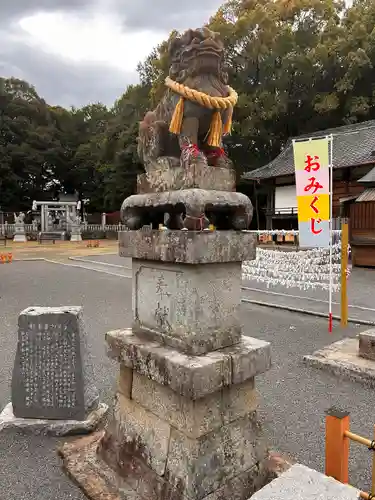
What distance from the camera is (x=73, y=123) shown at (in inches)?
1695

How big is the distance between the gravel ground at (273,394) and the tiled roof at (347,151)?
565 inches

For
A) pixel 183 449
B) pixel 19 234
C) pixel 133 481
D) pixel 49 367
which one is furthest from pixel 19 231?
pixel 183 449

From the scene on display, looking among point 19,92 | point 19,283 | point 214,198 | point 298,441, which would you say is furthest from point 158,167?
point 19,92

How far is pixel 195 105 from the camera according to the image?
278cm

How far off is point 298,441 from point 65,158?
41.7 m

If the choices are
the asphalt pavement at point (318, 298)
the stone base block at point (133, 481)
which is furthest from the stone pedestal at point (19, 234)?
the stone base block at point (133, 481)

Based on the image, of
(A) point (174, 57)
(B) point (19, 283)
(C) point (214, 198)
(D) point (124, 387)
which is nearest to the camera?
(C) point (214, 198)

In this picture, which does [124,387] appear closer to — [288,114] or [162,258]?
[162,258]

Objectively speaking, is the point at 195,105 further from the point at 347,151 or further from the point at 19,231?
the point at 19,231

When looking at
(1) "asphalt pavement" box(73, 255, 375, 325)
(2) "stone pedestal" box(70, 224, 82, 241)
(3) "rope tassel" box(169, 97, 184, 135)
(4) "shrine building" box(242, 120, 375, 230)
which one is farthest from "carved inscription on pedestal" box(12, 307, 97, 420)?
(2) "stone pedestal" box(70, 224, 82, 241)

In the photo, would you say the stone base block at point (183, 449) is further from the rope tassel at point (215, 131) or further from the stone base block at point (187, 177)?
the rope tassel at point (215, 131)

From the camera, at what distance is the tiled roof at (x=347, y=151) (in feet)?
66.6

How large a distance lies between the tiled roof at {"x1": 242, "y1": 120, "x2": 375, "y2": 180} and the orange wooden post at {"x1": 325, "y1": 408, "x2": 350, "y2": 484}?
19.1 metres

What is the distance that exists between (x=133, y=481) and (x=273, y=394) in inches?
102
